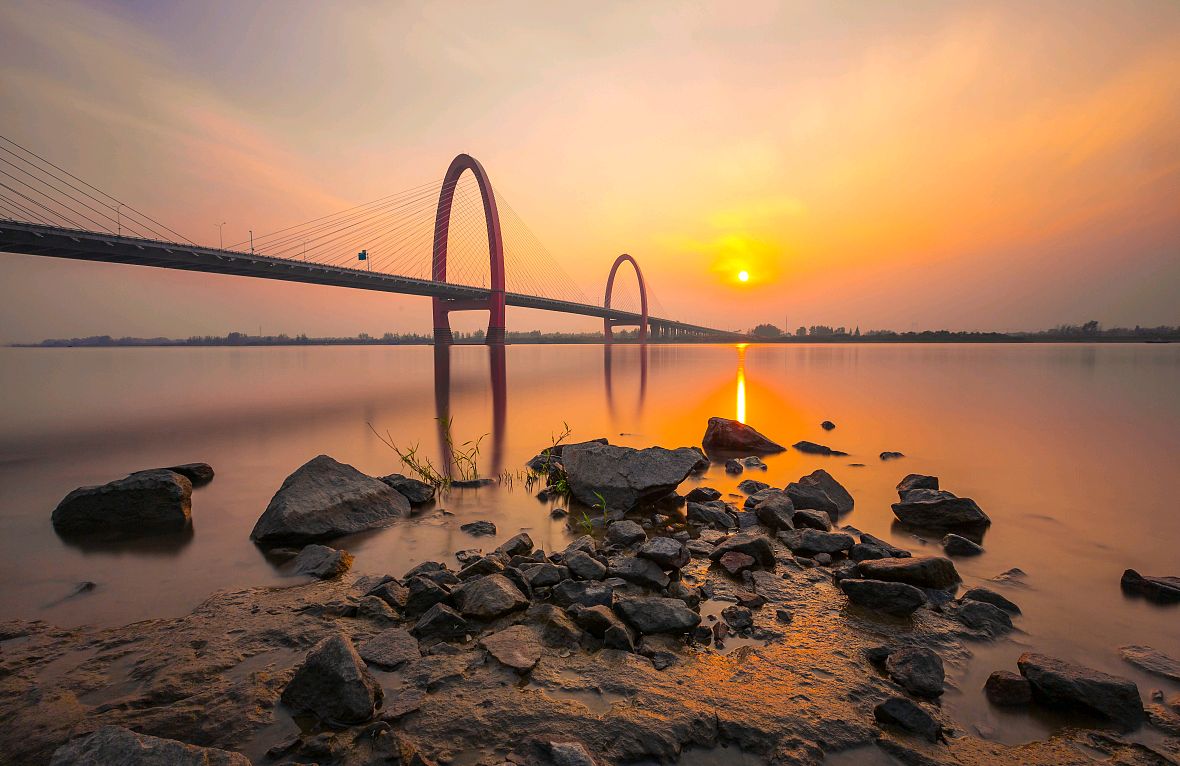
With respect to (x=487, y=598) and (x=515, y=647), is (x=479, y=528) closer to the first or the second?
(x=487, y=598)

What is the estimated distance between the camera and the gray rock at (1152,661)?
2893 millimetres

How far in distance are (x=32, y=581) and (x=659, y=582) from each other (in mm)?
5498

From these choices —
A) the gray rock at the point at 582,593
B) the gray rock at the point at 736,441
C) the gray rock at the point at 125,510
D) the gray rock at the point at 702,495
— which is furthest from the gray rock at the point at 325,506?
the gray rock at the point at 736,441

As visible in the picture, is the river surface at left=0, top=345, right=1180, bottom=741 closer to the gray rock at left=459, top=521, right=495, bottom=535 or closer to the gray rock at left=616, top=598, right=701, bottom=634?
the gray rock at left=459, top=521, right=495, bottom=535

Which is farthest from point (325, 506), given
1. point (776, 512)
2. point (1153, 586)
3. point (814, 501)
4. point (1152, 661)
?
point (1153, 586)

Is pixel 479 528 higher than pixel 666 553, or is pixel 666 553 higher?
pixel 666 553

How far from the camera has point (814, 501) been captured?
19.1 feet

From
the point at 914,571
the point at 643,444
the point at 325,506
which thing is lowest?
the point at 643,444

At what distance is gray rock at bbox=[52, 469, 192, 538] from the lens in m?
5.26

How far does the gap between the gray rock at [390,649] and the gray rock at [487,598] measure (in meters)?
0.43

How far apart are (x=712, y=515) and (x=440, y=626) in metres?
3.30

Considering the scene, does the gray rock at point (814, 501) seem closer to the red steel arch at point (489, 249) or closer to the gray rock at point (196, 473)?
the gray rock at point (196, 473)

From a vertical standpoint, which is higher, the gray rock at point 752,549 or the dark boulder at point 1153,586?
the gray rock at point 752,549

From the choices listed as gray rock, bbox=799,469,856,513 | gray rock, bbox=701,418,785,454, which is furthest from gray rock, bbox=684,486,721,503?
gray rock, bbox=701,418,785,454
